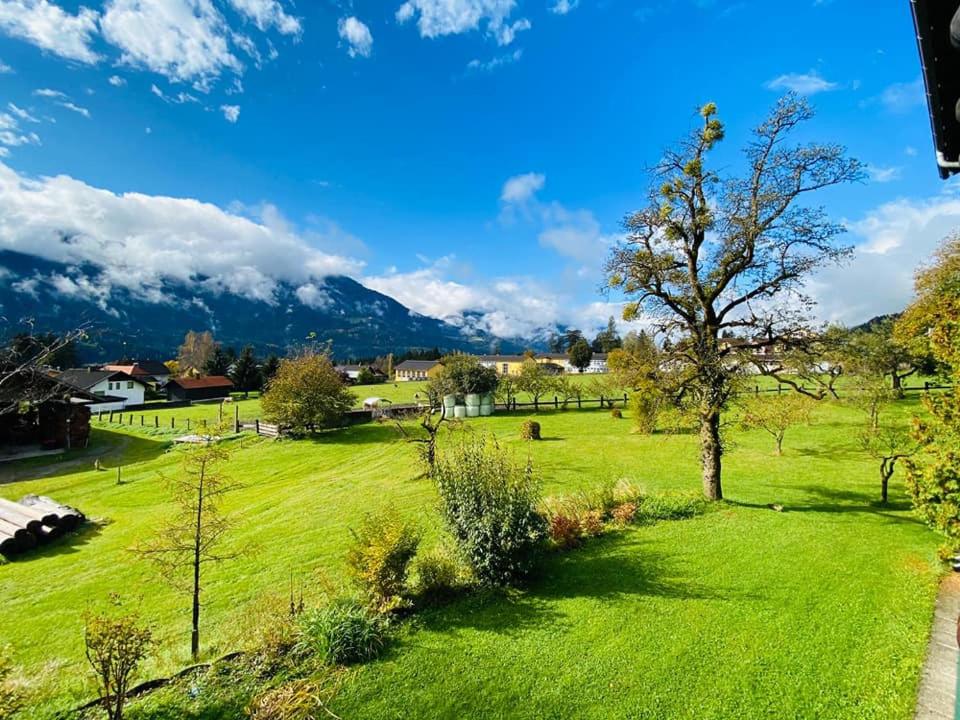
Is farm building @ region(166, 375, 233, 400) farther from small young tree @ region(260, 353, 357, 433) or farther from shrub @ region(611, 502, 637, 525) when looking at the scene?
shrub @ region(611, 502, 637, 525)

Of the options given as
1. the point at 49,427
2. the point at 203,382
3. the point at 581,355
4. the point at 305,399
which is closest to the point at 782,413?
the point at 305,399

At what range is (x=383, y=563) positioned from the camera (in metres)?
6.91

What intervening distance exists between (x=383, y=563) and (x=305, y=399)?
25627mm

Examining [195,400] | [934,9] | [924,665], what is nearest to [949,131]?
[934,9]

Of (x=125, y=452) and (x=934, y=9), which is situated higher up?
(x=934, y=9)

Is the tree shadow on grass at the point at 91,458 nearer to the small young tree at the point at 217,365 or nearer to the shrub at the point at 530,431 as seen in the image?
the shrub at the point at 530,431

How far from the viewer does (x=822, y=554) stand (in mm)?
8789

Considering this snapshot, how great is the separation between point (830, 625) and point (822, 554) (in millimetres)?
3062

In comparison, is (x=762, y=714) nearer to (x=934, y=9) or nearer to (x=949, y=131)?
(x=949, y=131)

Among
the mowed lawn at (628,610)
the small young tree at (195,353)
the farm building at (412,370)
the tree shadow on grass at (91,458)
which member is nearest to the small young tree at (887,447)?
the mowed lawn at (628,610)

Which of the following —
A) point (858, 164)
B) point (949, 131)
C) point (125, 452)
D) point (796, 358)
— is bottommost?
point (125, 452)

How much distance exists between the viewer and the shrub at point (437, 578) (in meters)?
7.40

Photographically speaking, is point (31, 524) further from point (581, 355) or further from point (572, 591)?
point (581, 355)

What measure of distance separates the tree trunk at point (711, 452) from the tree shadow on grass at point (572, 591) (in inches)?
178
